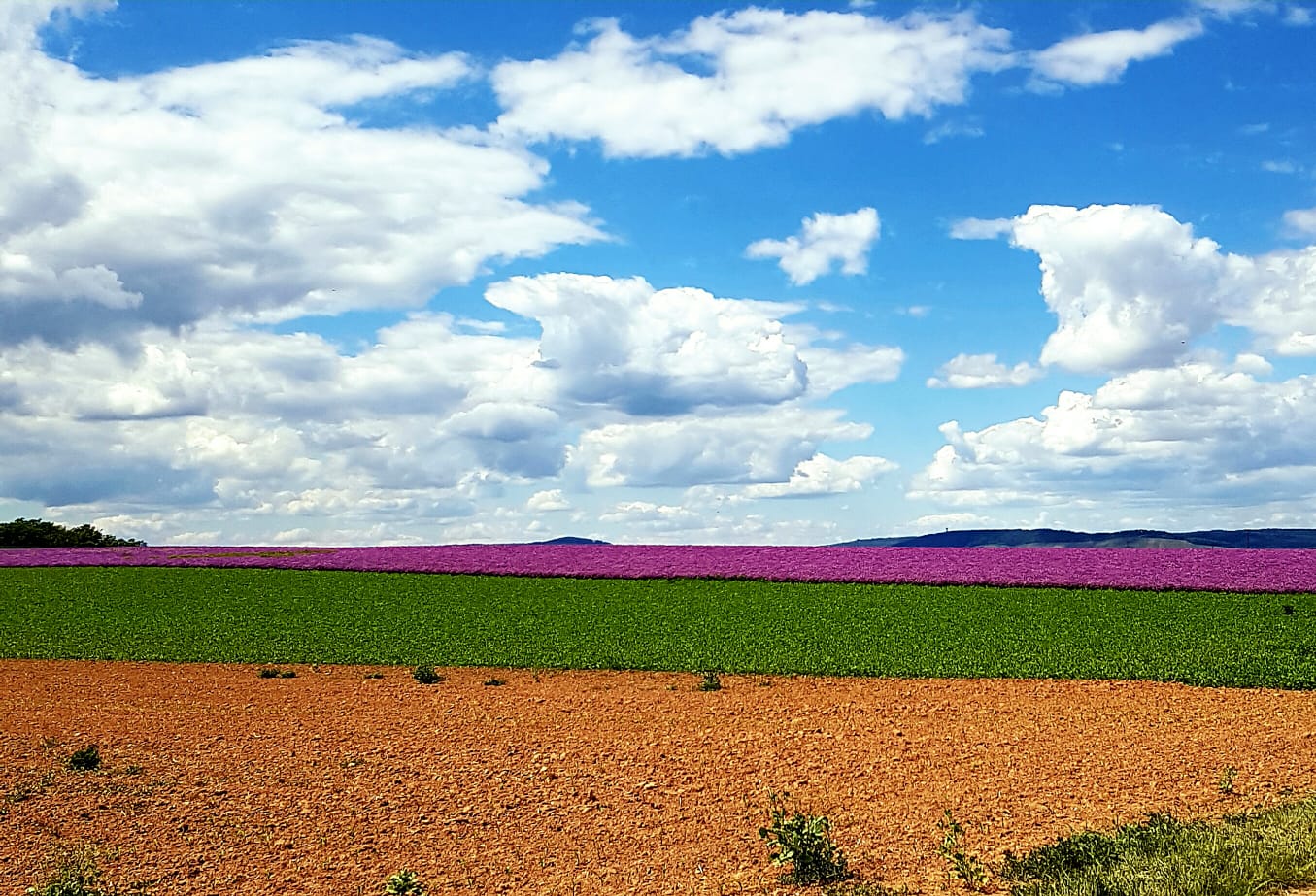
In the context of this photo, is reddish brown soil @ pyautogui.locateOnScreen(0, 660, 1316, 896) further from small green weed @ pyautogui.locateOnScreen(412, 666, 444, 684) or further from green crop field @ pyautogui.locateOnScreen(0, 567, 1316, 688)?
green crop field @ pyautogui.locateOnScreen(0, 567, 1316, 688)

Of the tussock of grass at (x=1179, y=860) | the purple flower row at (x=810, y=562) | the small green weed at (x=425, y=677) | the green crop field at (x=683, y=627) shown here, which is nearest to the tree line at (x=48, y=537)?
the purple flower row at (x=810, y=562)

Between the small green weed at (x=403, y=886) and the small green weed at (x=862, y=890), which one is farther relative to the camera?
the small green weed at (x=403, y=886)

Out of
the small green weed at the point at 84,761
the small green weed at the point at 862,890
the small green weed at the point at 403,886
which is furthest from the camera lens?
the small green weed at the point at 84,761

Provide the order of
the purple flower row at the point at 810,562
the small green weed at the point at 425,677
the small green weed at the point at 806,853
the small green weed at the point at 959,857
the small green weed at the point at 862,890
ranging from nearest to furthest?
the small green weed at the point at 862,890, the small green weed at the point at 959,857, the small green weed at the point at 806,853, the small green weed at the point at 425,677, the purple flower row at the point at 810,562

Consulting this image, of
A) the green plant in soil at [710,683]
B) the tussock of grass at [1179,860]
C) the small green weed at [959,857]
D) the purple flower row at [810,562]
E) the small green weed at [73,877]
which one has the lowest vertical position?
the small green weed at [73,877]

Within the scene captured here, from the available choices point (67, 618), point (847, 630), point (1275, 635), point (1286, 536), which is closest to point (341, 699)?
point (847, 630)

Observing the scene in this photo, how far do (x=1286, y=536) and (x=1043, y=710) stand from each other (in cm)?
6107

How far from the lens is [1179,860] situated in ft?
29.7

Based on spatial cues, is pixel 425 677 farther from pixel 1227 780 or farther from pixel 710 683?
pixel 1227 780

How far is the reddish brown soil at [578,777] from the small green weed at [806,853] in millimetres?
213

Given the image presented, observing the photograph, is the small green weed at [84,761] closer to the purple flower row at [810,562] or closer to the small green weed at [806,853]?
the small green weed at [806,853]

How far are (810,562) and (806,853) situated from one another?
31.7m

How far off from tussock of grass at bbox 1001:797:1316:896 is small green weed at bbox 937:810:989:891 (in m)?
0.27

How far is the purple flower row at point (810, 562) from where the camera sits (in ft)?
117
